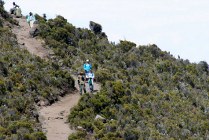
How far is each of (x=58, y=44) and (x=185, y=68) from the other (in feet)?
33.6

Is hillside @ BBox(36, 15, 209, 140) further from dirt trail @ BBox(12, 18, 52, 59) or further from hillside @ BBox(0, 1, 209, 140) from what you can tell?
dirt trail @ BBox(12, 18, 52, 59)

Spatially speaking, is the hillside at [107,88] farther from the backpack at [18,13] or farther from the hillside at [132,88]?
the backpack at [18,13]

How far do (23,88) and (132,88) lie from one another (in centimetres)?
755

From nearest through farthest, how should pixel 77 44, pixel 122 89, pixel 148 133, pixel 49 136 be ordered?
pixel 49 136 → pixel 148 133 → pixel 122 89 → pixel 77 44

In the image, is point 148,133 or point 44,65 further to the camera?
point 44,65

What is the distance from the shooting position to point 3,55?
1086 inches

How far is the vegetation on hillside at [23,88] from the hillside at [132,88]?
190 centimetres

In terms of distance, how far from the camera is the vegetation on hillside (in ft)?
61.9

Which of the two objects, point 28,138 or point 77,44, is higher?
point 77,44

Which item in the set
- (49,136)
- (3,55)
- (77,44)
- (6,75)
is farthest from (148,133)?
(77,44)

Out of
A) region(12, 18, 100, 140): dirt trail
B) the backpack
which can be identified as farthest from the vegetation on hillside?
the backpack

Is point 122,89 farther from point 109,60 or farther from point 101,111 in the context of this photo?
point 109,60

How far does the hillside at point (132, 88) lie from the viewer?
2209 centimetres

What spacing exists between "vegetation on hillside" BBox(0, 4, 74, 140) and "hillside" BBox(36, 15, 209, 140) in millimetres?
1904
